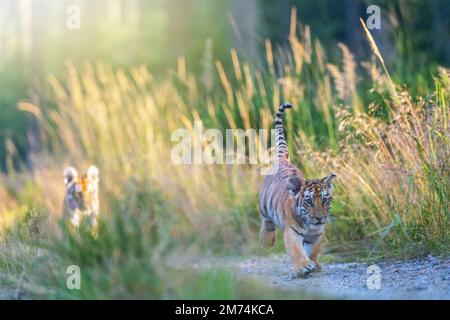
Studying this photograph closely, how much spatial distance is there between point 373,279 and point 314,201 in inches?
31.0

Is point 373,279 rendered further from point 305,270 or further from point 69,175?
point 69,175

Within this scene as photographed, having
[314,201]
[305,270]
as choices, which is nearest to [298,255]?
[305,270]

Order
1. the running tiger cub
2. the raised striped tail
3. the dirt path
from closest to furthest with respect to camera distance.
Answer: the dirt path, the running tiger cub, the raised striped tail

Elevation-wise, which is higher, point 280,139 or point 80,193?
point 280,139

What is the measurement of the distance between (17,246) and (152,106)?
437cm

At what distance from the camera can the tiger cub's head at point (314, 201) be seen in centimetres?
620

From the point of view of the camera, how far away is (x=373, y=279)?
19.0 feet

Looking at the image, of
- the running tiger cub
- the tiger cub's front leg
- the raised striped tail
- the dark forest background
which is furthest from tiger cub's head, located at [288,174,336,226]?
the dark forest background

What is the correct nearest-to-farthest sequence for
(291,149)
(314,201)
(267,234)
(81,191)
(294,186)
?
1. (314,201)
2. (294,186)
3. (267,234)
4. (291,149)
5. (81,191)

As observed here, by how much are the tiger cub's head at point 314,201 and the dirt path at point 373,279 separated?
0.47m

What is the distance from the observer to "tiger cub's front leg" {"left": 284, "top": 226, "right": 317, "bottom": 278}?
6094mm

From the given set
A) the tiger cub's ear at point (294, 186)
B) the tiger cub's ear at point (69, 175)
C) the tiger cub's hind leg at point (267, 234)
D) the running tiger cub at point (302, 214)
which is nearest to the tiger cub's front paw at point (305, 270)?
the running tiger cub at point (302, 214)

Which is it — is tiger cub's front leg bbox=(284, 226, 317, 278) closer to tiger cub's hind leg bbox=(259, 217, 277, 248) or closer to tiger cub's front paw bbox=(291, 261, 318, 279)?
tiger cub's front paw bbox=(291, 261, 318, 279)
